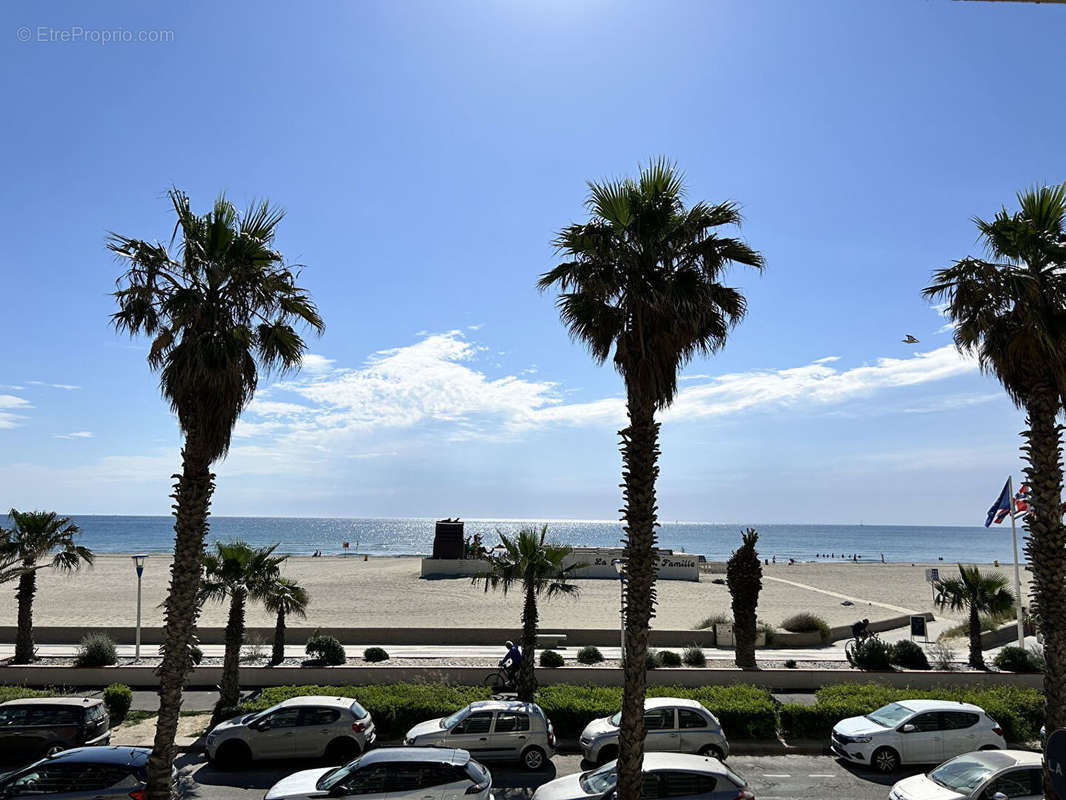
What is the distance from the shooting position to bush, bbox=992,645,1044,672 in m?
22.8

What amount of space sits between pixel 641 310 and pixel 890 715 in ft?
36.9

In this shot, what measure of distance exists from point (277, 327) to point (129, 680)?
15939mm

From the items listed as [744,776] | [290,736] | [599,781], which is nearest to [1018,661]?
[744,776]

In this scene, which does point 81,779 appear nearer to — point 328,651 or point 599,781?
point 599,781

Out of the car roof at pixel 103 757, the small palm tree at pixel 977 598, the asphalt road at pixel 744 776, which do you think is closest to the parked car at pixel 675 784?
the asphalt road at pixel 744 776

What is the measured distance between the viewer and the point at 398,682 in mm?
20922

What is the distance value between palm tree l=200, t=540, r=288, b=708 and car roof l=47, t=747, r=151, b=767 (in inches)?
261

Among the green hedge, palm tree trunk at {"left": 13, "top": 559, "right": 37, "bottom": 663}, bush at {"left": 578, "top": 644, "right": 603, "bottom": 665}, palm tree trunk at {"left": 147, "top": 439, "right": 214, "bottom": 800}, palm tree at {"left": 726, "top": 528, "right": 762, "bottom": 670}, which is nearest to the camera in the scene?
palm tree trunk at {"left": 147, "top": 439, "right": 214, "bottom": 800}

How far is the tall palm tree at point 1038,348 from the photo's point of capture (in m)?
11.2

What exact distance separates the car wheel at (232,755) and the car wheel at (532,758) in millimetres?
5520

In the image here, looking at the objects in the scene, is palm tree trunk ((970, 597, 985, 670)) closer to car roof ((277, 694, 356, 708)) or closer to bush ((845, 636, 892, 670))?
bush ((845, 636, 892, 670))

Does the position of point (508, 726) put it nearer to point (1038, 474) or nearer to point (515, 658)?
point (515, 658)

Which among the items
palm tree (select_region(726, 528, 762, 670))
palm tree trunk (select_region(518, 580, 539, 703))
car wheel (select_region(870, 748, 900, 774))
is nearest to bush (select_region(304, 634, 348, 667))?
palm tree trunk (select_region(518, 580, 539, 703))

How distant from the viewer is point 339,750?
49.7 ft
